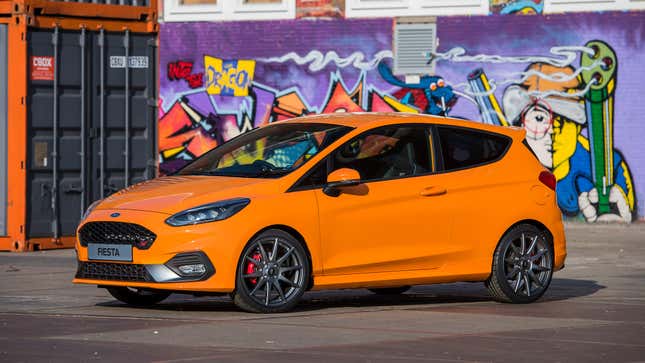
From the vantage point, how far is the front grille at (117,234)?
10.9 m

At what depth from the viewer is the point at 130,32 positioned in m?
20.0

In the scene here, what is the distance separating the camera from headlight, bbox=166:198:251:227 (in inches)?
425

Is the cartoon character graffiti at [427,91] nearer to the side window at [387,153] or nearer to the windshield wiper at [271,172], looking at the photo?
the side window at [387,153]

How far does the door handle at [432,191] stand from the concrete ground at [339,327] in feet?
2.94

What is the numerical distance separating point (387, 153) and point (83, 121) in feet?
27.4

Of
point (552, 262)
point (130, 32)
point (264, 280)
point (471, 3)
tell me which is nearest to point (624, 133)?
point (471, 3)

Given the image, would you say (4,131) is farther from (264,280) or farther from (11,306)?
(264,280)

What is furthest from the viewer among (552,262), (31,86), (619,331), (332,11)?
(332,11)

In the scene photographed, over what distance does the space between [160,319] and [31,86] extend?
347 inches

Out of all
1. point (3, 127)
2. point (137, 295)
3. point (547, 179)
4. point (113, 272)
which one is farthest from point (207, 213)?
point (3, 127)

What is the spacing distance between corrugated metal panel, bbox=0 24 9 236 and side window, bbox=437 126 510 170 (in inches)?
322

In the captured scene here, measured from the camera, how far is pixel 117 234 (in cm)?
1108

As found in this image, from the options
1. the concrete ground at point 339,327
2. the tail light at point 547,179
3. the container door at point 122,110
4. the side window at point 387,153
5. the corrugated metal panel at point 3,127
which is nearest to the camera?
the concrete ground at point 339,327

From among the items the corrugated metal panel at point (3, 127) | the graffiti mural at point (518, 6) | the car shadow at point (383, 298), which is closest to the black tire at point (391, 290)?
the car shadow at point (383, 298)
